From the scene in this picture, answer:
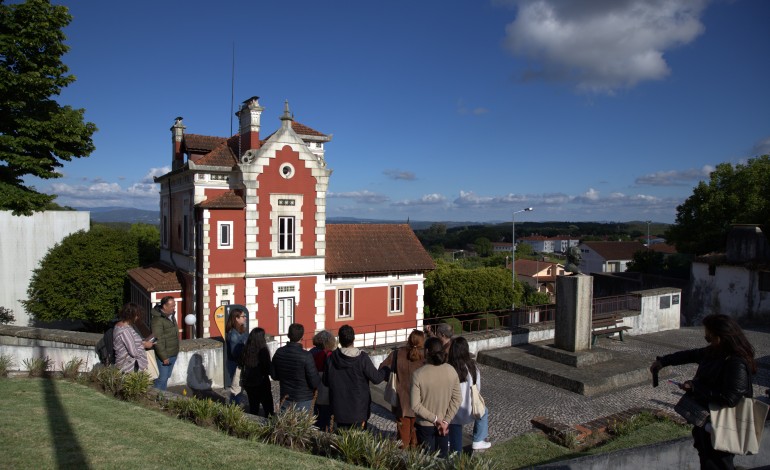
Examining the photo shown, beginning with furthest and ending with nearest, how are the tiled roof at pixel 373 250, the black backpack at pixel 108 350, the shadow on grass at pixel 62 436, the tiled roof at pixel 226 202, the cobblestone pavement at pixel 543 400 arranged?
1. the tiled roof at pixel 373 250
2. the tiled roof at pixel 226 202
3. the cobblestone pavement at pixel 543 400
4. the black backpack at pixel 108 350
5. the shadow on grass at pixel 62 436

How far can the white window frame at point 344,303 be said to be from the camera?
72.7ft

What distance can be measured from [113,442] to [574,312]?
10175mm

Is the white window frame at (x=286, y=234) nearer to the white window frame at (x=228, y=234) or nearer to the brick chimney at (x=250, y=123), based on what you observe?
the white window frame at (x=228, y=234)

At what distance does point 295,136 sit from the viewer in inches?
806

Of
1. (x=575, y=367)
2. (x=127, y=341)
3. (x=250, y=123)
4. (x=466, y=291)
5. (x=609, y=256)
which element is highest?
(x=250, y=123)

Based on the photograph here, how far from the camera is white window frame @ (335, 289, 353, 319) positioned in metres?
22.2

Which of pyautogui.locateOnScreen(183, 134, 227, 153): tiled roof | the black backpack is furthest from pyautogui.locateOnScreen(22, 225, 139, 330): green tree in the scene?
the black backpack

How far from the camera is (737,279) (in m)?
22.4

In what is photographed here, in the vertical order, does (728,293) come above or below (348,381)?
below

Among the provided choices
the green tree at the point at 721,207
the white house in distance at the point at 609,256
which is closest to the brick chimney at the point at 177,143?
the green tree at the point at 721,207

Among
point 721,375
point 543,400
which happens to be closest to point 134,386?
point 721,375

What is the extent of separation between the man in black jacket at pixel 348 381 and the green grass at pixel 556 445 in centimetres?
203

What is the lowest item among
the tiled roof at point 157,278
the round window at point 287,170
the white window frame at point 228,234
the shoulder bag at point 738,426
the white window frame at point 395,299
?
the white window frame at point 395,299

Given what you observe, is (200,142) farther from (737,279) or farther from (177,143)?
(737,279)
